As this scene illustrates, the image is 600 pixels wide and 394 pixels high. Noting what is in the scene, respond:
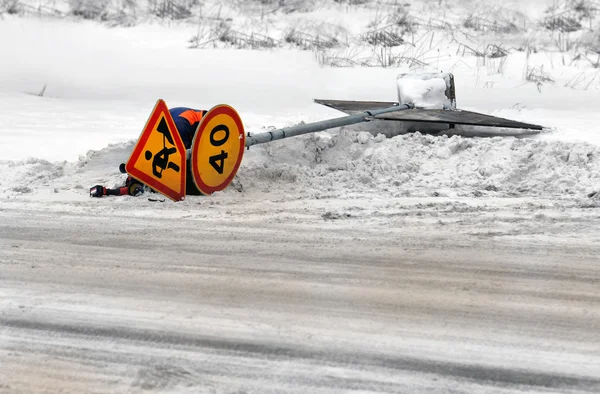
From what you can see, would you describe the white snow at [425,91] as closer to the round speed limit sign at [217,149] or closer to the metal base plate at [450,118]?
the metal base plate at [450,118]

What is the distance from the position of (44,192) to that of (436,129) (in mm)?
5018

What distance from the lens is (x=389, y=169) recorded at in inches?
278

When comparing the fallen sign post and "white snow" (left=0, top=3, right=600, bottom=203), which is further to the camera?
"white snow" (left=0, top=3, right=600, bottom=203)

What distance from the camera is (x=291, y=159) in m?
7.49

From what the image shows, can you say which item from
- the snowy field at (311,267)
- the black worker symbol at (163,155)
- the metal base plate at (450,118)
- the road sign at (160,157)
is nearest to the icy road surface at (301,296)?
the snowy field at (311,267)

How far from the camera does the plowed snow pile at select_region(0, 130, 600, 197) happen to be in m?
6.58

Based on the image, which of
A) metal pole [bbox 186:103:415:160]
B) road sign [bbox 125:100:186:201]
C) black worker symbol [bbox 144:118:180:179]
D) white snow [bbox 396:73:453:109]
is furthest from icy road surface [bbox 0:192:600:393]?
white snow [bbox 396:73:453:109]

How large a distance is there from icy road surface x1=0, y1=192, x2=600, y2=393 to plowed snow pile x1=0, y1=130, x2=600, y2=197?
427mm

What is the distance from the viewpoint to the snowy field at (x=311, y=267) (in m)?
3.29

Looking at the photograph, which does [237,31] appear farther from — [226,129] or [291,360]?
[291,360]

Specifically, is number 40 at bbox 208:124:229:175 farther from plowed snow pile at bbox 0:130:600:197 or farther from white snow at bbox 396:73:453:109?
white snow at bbox 396:73:453:109

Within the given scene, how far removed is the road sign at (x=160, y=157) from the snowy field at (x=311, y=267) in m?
0.21

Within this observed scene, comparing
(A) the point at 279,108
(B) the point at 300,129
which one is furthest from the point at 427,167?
(A) the point at 279,108

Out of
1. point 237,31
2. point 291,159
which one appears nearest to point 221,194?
point 291,159
